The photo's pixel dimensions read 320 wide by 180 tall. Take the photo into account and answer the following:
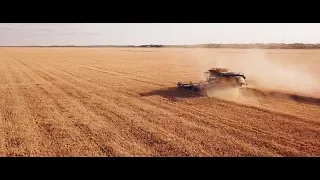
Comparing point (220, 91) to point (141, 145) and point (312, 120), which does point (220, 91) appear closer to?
point (312, 120)

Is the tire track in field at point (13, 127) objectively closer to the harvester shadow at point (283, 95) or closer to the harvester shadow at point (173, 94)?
the harvester shadow at point (173, 94)

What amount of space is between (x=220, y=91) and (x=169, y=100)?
91.1 inches

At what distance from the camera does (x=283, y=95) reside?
12000 millimetres

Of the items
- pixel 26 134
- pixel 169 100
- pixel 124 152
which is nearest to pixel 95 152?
pixel 124 152

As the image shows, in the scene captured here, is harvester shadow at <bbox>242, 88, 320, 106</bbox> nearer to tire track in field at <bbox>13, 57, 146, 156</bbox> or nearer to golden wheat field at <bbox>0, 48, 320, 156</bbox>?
golden wheat field at <bbox>0, 48, 320, 156</bbox>

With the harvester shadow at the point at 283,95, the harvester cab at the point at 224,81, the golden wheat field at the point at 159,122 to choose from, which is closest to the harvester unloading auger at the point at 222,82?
the harvester cab at the point at 224,81

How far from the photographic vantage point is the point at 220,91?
1271cm

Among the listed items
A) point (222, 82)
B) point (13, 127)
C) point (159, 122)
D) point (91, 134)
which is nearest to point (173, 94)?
point (222, 82)

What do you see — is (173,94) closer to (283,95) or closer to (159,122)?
(283,95)

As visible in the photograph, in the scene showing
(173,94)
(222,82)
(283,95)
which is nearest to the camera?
(283,95)

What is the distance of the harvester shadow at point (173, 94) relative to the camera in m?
11.9

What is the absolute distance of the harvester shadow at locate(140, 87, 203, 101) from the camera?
11945 mm

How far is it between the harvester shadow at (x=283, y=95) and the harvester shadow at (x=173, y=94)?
1940 mm

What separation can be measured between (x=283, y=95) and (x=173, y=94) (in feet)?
12.4
